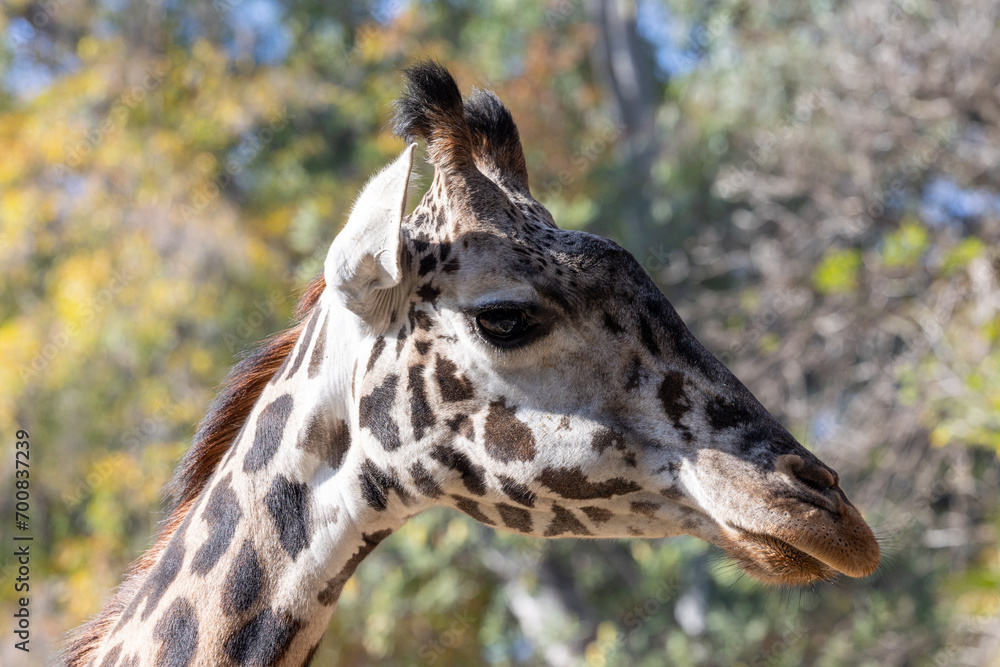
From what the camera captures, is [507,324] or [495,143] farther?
[495,143]

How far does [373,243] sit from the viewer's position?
6.97ft

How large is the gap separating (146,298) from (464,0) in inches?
304

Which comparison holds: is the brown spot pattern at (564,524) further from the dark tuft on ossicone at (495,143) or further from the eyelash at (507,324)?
the dark tuft on ossicone at (495,143)

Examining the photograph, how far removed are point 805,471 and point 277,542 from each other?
1286mm

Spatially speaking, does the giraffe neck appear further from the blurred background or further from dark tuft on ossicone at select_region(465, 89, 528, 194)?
the blurred background

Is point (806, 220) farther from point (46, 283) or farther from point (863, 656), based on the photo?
point (46, 283)

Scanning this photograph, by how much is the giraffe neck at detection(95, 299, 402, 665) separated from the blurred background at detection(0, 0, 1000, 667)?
5629mm

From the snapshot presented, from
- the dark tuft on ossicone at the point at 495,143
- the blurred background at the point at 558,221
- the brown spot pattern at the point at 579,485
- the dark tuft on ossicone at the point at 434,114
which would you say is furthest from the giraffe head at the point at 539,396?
the blurred background at the point at 558,221

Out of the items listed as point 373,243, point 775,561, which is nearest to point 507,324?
point 373,243

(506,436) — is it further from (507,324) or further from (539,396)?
(507,324)

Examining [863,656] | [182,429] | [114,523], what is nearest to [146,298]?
[182,429]

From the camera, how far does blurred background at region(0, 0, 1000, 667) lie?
7770 mm

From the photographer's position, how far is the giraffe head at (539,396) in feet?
6.72

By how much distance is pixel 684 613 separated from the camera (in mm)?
11930
